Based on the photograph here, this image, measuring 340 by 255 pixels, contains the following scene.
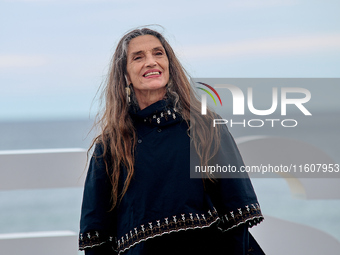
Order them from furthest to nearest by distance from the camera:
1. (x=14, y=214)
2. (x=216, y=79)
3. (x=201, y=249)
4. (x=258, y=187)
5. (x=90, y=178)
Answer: (x=258, y=187)
(x=14, y=214)
(x=216, y=79)
(x=90, y=178)
(x=201, y=249)

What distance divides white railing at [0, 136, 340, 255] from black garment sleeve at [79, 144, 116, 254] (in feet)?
2.92

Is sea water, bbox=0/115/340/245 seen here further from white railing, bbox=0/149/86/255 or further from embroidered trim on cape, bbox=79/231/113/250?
embroidered trim on cape, bbox=79/231/113/250

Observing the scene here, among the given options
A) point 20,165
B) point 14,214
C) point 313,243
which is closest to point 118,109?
point 20,165

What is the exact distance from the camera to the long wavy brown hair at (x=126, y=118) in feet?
5.87

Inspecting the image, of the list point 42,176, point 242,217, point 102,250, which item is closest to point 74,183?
point 42,176

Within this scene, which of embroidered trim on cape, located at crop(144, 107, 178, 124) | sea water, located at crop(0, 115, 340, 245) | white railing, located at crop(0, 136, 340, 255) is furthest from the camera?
sea water, located at crop(0, 115, 340, 245)

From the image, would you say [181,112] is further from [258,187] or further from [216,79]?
[258,187]

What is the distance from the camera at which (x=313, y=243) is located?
2662 millimetres

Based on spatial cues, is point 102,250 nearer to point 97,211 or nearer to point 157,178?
point 97,211

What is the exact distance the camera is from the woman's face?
1.82 meters

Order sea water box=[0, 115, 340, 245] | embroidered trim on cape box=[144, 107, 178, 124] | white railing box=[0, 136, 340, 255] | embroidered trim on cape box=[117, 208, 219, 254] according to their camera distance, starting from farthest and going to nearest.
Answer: sea water box=[0, 115, 340, 245] < white railing box=[0, 136, 340, 255] < embroidered trim on cape box=[144, 107, 178, 124] < embroidered trim on cape box=[117, 208, 219, 254]

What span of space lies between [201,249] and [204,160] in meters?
0.33

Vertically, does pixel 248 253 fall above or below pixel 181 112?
below

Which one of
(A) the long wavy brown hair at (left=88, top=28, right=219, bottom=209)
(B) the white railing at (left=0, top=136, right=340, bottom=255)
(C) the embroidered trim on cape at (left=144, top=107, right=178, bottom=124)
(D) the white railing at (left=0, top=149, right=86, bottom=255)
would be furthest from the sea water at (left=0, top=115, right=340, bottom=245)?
(C) the embroidered trim on cape at (left=144, top=107, right=178, bottom=124)
